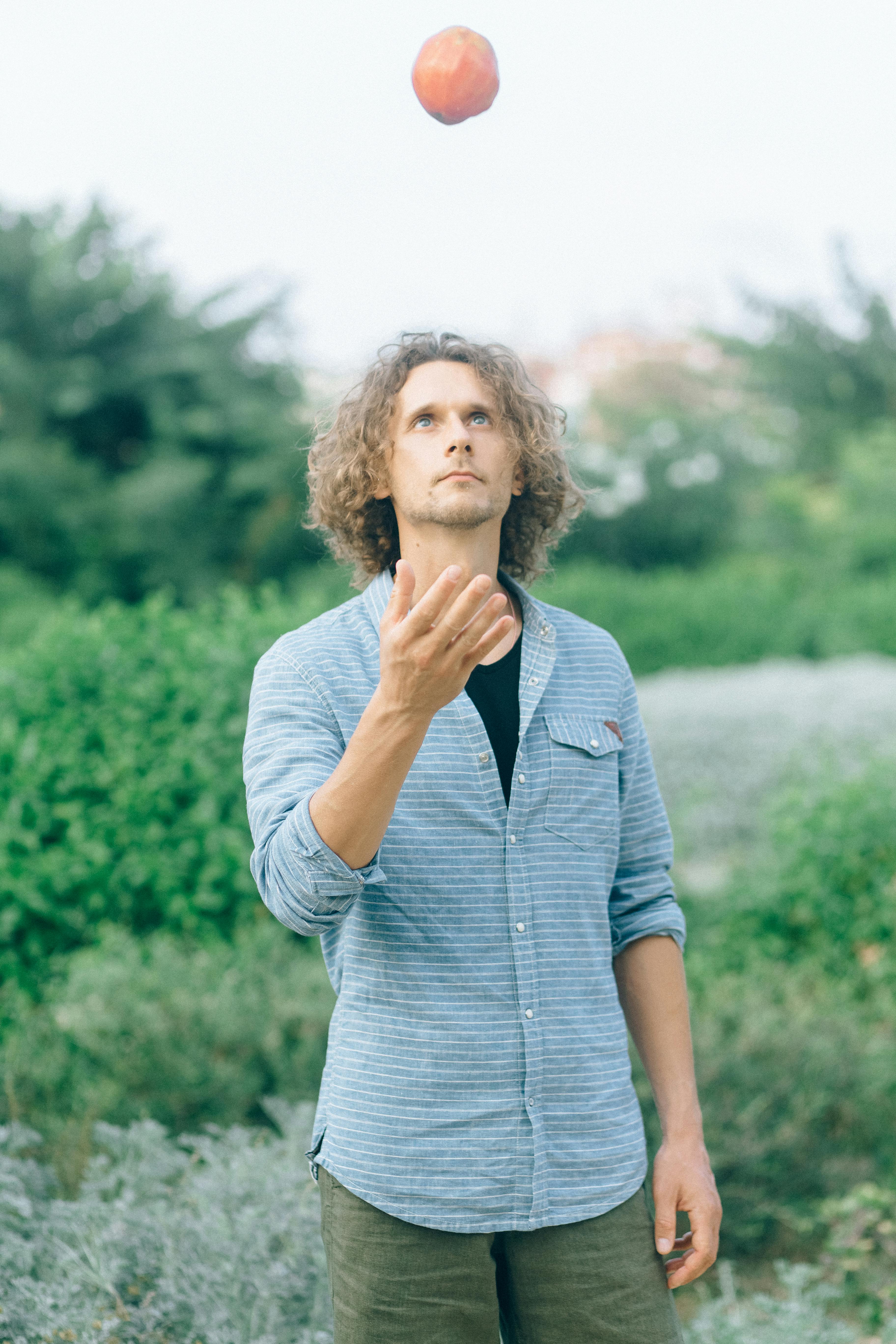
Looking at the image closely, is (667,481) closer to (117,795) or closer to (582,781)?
(117,795)

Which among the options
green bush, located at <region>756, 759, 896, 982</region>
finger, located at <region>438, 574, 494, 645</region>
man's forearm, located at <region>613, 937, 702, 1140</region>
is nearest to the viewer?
finger, located at <region>438, 574, 494, 645</region>

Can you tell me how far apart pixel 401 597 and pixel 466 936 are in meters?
0.54

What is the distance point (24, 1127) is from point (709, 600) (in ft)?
38.1

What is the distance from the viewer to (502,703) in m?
1.83

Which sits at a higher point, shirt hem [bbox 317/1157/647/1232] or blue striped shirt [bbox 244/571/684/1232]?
blue striped shirt [bbox 244/571/684/1232]

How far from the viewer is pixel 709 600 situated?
13.5 metres

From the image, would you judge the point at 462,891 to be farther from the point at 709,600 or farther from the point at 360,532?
the point at 709,600

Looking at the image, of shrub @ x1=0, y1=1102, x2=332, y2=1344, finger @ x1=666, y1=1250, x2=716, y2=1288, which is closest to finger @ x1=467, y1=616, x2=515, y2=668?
finger @ x1=666, y1=1250, x2=716, y2=1288

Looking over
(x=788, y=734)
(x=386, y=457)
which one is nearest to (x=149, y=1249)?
(x=386, y=457)

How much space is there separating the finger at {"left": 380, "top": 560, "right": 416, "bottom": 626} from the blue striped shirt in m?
0.29

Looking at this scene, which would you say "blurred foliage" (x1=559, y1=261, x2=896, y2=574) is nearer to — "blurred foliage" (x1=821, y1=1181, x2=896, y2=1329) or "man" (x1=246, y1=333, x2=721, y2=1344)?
"blurred foliage" (x1=821, y1=1181, x2=896, y2=1329)

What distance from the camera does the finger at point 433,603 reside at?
1.36 m

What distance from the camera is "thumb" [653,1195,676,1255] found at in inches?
68.4

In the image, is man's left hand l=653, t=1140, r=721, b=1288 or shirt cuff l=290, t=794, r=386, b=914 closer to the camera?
shirt cuff l=290, t=794, r=386, b=914
